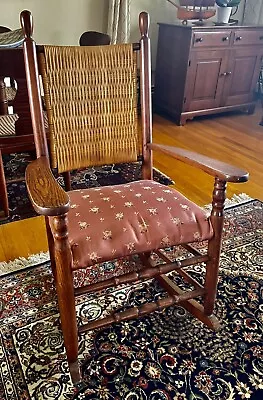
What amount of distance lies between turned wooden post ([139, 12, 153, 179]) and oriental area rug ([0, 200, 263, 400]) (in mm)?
496

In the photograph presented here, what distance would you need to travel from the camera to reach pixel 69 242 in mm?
1002

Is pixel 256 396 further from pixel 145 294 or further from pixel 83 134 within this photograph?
pixel 83 134

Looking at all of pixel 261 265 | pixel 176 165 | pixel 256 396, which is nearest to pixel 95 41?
pixel 176 165

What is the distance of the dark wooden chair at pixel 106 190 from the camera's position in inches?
40.1

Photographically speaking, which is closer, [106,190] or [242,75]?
[106,190]

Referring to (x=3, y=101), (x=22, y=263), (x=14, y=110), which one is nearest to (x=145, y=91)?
(x=14, y=110)

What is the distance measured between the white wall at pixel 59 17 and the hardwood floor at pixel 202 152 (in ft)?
3.39

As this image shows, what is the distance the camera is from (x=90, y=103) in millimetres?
1298

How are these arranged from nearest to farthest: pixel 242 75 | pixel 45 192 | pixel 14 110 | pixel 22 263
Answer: pixel 45 192 → pixel 22 263 → pixel 14 110 → pixel 242 75

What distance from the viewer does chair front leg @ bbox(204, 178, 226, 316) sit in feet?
3.65

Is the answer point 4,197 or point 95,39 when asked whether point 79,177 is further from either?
point 95,39

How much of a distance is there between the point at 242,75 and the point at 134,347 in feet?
9.94

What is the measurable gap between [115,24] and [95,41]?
727 millimetres

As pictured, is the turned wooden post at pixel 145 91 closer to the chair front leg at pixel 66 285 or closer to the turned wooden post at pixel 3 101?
the chair front leg at pixel 66 285
